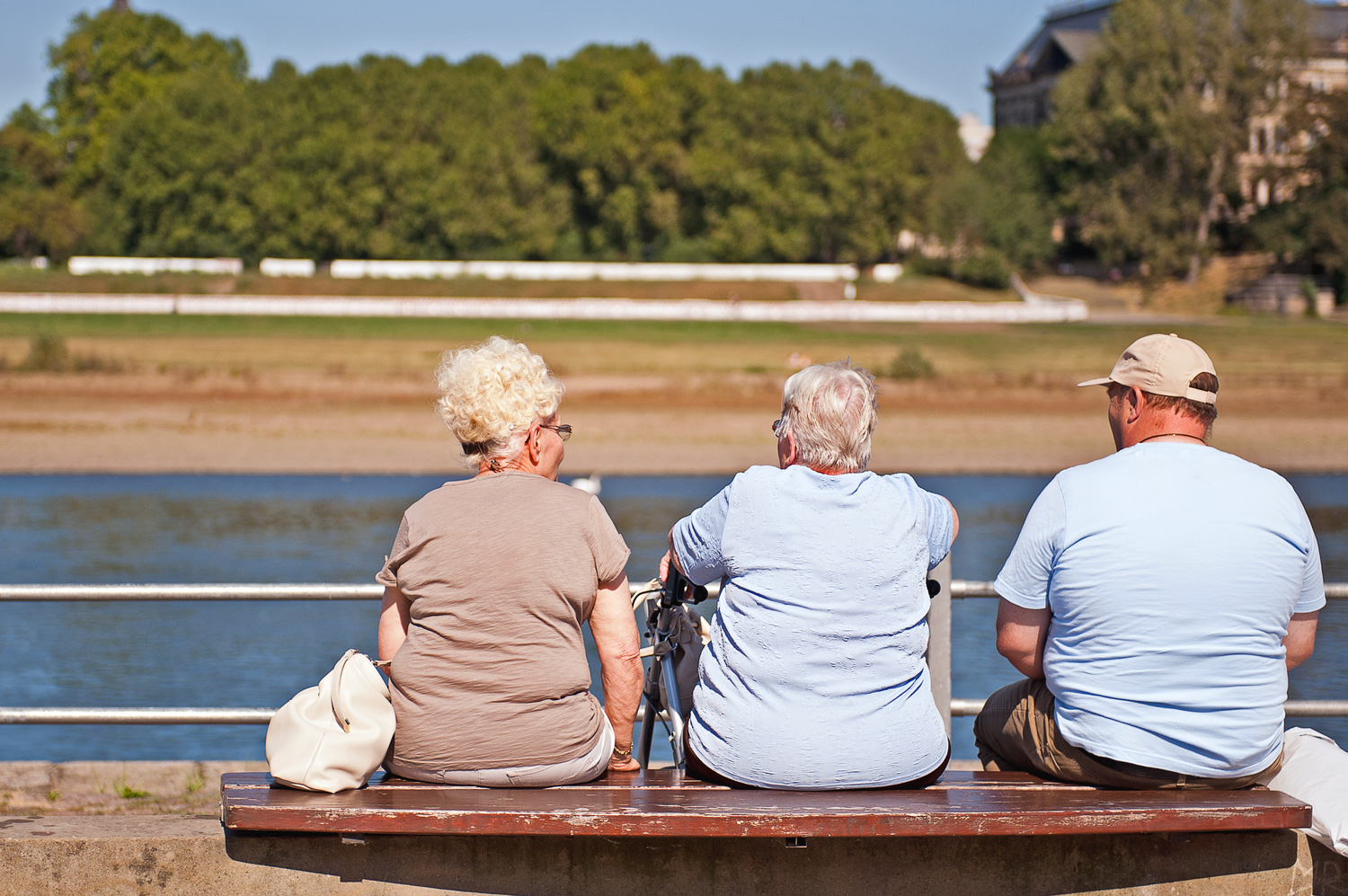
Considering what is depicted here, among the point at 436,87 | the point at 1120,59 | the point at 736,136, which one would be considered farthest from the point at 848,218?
the point at 436,87

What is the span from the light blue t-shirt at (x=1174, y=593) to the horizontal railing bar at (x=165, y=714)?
42.8 inches

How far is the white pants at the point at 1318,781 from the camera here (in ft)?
10.9

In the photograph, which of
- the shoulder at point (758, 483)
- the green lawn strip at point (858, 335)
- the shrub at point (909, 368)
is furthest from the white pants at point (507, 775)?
the green lawn strip at point (858, 335)

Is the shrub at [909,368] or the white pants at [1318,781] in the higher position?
the shrub at [909,368]

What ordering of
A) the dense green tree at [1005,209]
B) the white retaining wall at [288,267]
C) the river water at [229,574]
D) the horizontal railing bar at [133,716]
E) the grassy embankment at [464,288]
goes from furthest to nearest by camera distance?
1. the white retaining wall at [288,267]
2. the dense green tree at [1005,209]
3. the grassy embankment at [464,288]
4. the river water at [229,574]
5. the horizontal railing bar at [133,716]

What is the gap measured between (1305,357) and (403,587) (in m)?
37.7

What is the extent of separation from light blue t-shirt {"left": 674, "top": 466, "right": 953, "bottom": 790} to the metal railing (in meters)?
0.84

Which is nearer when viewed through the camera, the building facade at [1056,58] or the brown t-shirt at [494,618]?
the brown t-shirt at [494,618]

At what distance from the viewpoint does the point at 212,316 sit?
47.1 metres

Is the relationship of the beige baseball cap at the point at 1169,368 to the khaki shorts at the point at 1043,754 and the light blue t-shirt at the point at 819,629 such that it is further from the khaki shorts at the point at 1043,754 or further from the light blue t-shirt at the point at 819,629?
the khaki shorts at the point at 1043,754

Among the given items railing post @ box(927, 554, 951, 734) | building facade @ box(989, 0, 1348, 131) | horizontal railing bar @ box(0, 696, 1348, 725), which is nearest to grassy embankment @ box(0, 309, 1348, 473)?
horizontal railing bar @ box(0, 696, 1348, 725)

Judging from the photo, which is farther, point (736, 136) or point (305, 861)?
point (736, 136)

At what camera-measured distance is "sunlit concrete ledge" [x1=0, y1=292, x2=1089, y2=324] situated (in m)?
49.3

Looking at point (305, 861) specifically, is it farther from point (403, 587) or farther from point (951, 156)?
point (951, 156)
